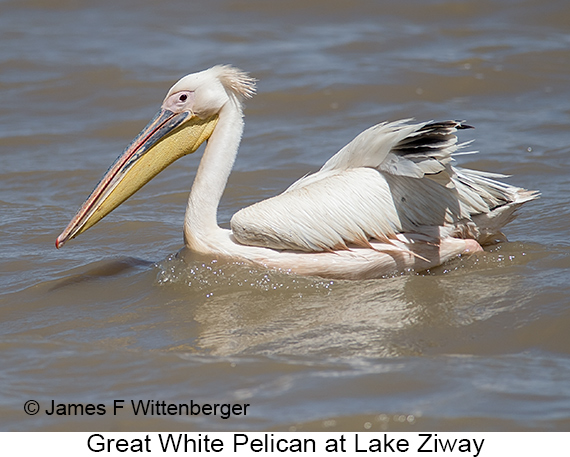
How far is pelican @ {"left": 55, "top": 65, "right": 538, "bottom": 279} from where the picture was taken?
4520 mm

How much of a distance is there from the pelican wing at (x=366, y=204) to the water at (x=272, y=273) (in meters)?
0.26

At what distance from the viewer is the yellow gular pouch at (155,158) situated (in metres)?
4.86

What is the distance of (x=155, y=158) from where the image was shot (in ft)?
16.2

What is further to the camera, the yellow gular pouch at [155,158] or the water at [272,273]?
the yellow gular pouch at [155,158]

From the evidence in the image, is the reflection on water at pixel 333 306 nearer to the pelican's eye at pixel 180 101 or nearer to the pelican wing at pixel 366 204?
the pelican wing at pixel 366 204

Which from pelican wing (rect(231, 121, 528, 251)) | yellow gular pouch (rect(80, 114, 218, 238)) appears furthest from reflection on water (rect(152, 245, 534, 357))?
yellow gular pouch (rect(80, 114, 218, 238))

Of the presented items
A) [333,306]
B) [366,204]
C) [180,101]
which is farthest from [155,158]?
[333,306]

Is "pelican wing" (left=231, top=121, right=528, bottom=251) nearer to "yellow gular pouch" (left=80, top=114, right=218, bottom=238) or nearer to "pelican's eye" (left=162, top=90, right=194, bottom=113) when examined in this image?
"yellow gular pouch" (left=80, top=114, right=218, bottom=238)

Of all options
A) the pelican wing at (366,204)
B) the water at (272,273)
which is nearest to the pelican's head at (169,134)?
the water at (272,273)

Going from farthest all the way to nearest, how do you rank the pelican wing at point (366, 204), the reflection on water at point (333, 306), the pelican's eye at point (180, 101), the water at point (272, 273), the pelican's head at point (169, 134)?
1. the pelican's eye at point (180, 101)
2. the pelican's head at point (169, 134)
3. the pelican wing at point (366, 204)
4. the reflection on water at point (333, 306)
5. the water at point (272, 273)

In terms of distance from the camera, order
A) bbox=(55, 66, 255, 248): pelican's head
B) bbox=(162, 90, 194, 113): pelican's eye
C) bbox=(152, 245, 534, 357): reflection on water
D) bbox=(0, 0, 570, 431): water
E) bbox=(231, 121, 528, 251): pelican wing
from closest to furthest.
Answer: bbox=(0, 0, 570, 431): water → bbox=(152, 245, 534, 357): reflection on water → bbox=(231, 121, 528, 251): pelican wing → bbox=(55, 66, 255, 248): pelican's head → bbox=(162, 90, 194, 113): pelican's eye
